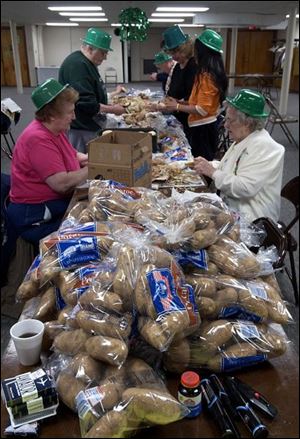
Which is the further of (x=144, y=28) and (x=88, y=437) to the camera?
(x=144, y=28)

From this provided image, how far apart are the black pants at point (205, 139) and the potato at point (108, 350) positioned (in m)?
2.68

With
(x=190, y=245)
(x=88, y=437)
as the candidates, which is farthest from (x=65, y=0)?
(x=88, y=437)

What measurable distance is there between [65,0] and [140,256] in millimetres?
5935

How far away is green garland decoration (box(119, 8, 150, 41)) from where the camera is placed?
4.09 metres

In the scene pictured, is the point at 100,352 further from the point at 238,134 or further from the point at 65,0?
the point at 65,0

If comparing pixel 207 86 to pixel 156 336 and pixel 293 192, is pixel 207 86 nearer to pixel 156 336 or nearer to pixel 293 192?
pixel 293 192

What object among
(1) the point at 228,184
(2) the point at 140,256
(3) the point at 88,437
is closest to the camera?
(3) the point at 88,437

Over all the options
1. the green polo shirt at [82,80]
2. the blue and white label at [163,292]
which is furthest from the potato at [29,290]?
the green polo shirt at [82,80]

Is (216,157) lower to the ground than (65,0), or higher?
lower

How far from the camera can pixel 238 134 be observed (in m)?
2.00

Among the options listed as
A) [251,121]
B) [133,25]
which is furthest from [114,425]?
[133,25]

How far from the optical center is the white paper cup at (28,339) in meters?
0.86

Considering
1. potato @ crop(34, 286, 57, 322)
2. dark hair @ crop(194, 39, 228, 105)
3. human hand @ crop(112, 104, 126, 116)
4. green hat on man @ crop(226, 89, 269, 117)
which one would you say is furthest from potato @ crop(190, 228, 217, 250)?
human hand @ crop(112, 104, 126, 116)

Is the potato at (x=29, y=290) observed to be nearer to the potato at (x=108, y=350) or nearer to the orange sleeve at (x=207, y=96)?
the potato at (x=108, y=350)
